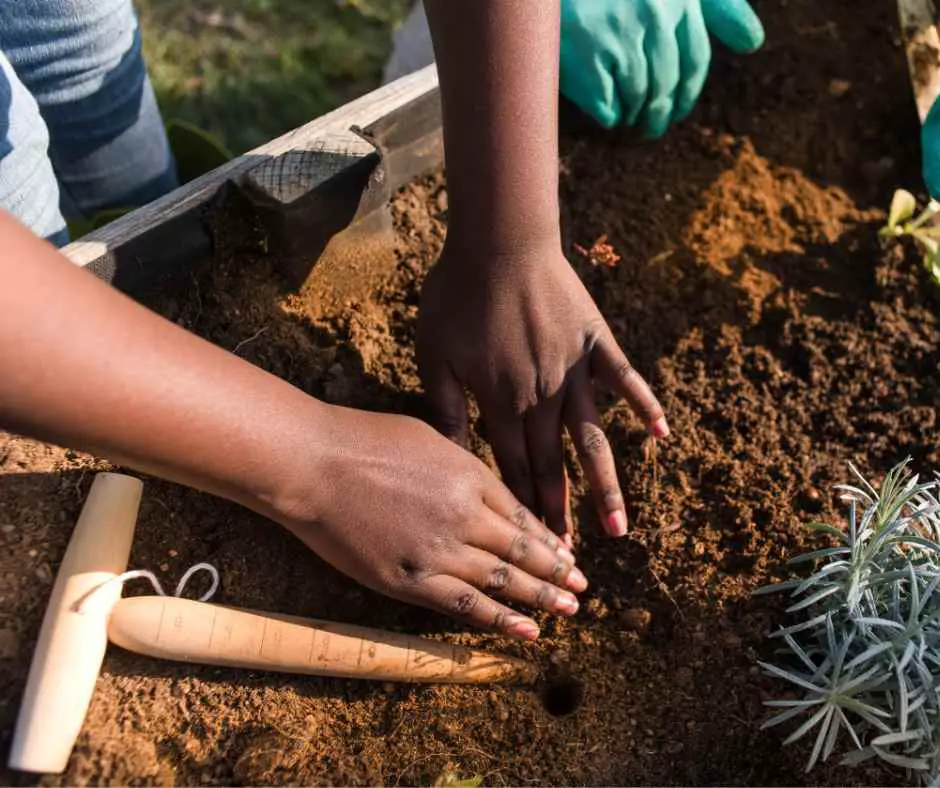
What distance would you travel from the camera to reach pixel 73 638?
1.39 meters

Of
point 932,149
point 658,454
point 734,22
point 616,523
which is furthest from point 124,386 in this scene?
point 932,149

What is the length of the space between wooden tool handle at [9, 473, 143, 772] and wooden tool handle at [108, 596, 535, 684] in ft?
0.18

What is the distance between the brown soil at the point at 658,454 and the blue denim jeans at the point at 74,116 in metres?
0.38

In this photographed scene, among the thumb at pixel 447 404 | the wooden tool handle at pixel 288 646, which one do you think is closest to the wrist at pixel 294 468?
the wooden tool handle at pixel 288 646

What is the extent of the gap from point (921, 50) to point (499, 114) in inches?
50.2

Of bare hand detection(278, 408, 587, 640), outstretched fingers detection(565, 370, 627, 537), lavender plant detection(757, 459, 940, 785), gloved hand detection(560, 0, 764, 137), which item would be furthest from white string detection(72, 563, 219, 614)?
gloved hand detection(560, 0, 764, 137)

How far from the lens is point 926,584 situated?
1481mm

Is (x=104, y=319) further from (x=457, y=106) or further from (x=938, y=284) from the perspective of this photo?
(x=938, y=284)

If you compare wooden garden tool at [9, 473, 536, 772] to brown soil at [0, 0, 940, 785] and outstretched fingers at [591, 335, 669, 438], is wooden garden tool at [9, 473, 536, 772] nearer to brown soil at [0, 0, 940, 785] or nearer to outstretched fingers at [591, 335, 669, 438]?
brown soil at [0, 0, 940, 785]

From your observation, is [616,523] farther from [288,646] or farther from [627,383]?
[288,646]

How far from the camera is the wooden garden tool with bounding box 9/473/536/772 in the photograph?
137 cm

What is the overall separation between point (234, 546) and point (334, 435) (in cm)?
36

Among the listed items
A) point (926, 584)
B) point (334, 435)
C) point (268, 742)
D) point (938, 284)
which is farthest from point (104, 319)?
point (938, 284)

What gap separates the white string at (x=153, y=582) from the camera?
1.42 meters
